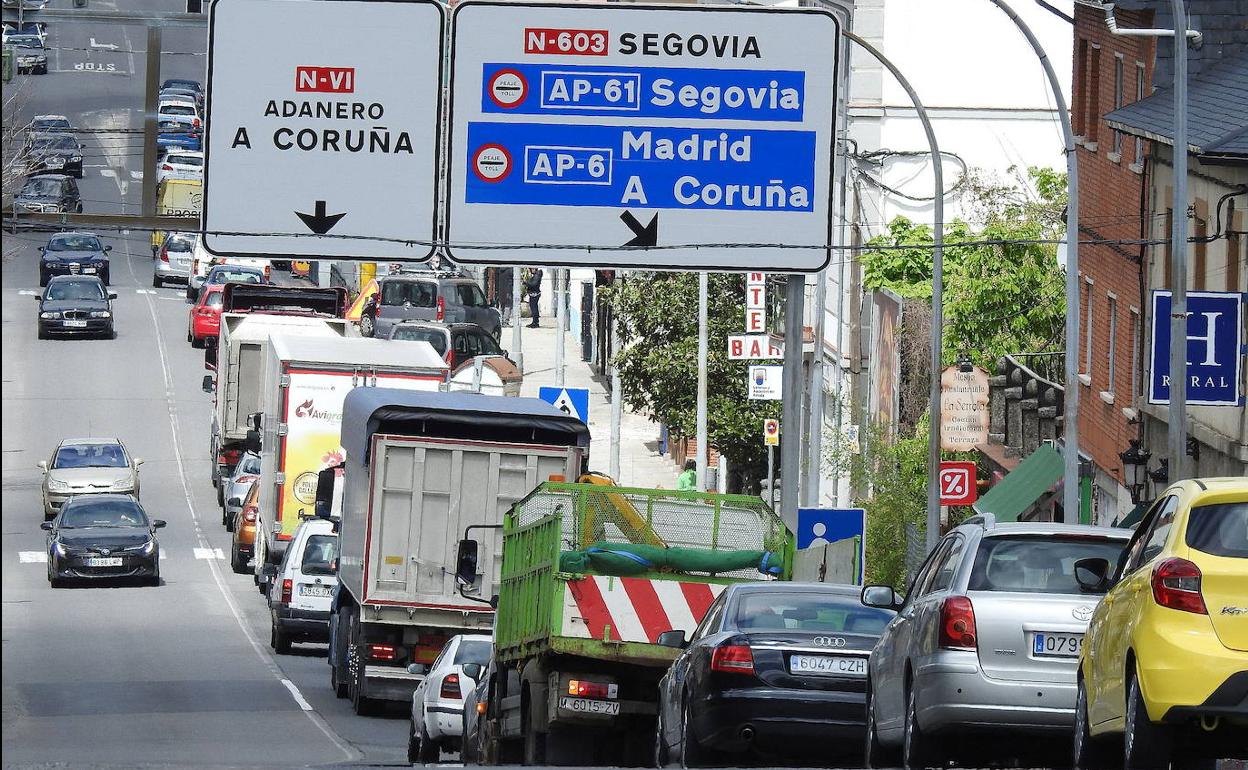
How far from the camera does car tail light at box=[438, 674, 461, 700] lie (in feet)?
73.6

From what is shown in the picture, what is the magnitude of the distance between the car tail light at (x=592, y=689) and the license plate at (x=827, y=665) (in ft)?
12.2

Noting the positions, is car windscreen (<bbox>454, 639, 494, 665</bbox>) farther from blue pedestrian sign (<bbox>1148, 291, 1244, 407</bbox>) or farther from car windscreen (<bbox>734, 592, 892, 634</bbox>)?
car windscreen (<bbox>734, 592, 892, 634</bbox>)

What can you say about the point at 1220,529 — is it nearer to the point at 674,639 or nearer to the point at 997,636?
the point at 997,636

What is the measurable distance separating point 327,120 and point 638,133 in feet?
6.76

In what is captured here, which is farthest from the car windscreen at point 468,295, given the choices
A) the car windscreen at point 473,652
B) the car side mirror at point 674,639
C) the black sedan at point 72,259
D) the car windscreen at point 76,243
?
the car side mirror at point 674,639

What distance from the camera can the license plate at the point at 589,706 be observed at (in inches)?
715

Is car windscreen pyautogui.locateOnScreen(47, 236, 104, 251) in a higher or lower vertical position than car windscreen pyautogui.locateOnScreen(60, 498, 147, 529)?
higher

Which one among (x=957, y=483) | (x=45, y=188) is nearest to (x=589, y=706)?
(x=957, y=483)

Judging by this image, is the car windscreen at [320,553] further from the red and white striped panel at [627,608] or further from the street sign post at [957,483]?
the red and white striped panel at [627,608]

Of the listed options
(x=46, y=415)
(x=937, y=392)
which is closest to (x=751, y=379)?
(x=937, y=392)

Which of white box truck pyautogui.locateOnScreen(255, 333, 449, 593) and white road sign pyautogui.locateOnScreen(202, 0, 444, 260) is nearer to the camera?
white road sign pyautogui.locateOnScreen(202, 0, 444, 260)

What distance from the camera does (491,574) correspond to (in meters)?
24.9

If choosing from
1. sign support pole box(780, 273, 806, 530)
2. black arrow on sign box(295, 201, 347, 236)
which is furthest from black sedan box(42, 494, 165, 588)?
black arrow on sign box(295, 201, 347, 236)

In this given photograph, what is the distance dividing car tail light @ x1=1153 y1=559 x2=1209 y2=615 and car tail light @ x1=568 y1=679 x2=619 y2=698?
8277 mm
